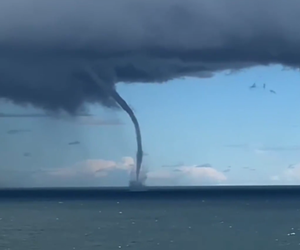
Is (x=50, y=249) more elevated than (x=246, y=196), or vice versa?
(x=246, y=196)

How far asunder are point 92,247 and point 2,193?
5376 inches

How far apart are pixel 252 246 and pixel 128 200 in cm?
11597

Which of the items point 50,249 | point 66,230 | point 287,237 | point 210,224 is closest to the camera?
point 50,249

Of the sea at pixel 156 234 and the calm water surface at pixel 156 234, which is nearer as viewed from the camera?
the sea at pixel 156 234

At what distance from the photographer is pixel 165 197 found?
190 meters

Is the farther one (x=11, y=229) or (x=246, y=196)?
(x=246, y=196)

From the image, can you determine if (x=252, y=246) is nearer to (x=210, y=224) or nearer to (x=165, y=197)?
(x=210, y=224)

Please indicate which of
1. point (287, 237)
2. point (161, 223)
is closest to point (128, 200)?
point (161, 223)

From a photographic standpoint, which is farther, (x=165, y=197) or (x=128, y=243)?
(x=165, y=197)

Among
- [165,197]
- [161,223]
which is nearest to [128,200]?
[165,197]

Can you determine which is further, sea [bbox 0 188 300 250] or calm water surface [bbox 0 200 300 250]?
calm water surface [bbox 0 200 300 250]

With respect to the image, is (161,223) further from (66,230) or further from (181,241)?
(181,241)

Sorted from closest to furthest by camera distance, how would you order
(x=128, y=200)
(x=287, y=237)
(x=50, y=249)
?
1. (x=50, y=249)
2. (x=287, y=237)
3. (x=128, y=200)

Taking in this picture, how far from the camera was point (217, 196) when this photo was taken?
194m
